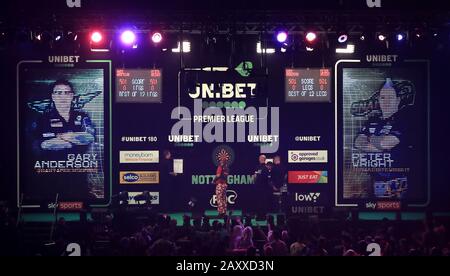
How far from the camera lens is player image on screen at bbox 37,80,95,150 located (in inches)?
627

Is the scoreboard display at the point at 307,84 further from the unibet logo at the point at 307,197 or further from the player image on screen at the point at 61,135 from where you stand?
the player image on screen at the point at 61,135

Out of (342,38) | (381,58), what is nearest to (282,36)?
Result: (342,38)

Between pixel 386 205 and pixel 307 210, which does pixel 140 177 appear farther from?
pixel 386 205

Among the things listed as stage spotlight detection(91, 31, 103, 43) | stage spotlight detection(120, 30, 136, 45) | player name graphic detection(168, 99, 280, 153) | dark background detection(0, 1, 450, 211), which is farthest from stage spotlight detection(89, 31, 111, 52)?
player name graphic detection(168, 99, 280, 153)

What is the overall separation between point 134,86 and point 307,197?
4.85 metres

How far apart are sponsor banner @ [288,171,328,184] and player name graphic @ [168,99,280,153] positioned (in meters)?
0.76

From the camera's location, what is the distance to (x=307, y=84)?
52.8 feet

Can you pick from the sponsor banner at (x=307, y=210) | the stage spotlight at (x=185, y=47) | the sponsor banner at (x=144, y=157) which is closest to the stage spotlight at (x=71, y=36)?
the stage spotlight at (x=185, y=47)

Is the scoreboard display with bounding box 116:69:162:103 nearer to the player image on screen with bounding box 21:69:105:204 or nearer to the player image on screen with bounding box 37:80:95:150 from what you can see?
the player image on screen with bounding box 21:69:105:204

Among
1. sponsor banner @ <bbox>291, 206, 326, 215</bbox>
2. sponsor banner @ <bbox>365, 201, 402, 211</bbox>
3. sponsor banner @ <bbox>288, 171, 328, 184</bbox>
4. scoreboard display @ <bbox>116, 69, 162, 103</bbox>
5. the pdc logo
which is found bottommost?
sponsor banner @ <bbox>291, 206, 326, 215</bbox>

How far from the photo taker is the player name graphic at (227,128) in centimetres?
1606

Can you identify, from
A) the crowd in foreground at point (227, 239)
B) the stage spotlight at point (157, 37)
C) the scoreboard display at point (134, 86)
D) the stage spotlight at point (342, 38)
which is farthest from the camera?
the scoreboard display at point (134, 86)

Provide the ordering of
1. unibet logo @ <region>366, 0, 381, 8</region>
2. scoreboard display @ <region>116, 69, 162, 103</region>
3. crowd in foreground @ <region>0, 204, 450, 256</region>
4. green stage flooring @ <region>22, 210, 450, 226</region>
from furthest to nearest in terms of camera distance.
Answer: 1. scoreboard display @ <region>116, 69, 162, 103</region>
2. green stage flooring @ <region>22, 210, 450, 226</region>
3. unibet logo @ <region>366, 0, 381, 8</region>
4. crowd in foreground @ <region>0, 204, 450, 256</region>

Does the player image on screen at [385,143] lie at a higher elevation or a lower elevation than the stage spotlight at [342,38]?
lower
